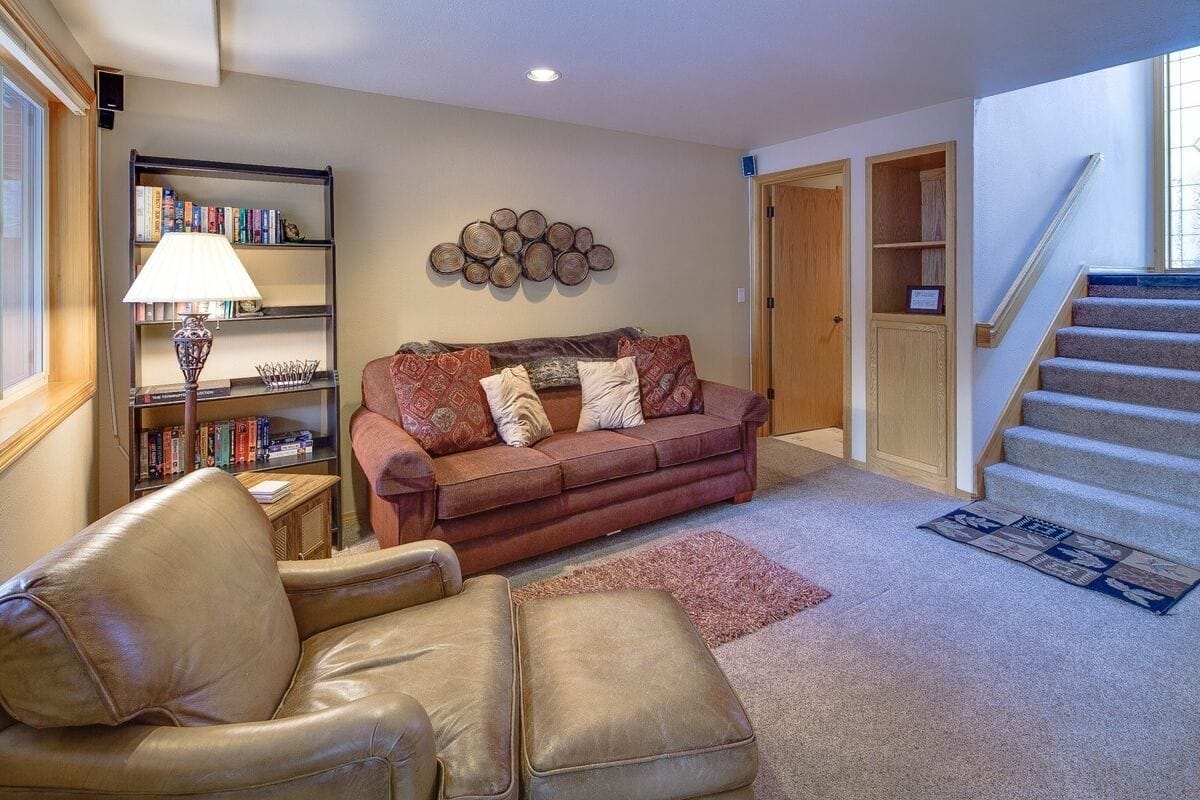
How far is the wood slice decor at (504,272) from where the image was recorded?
3.87 meters

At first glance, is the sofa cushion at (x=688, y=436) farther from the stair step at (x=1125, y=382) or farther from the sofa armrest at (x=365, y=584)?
the stair step at (x=1125, y=382)

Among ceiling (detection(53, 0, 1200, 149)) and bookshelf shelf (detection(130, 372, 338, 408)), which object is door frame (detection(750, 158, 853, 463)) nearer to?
ceiling (detection(53, 0, 1200, 149))

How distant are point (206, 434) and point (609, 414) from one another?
195cm

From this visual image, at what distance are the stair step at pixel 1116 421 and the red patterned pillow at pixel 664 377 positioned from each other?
2.05 metres

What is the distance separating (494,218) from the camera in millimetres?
3832

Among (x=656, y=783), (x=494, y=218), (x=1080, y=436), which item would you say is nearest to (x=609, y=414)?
(x=494, y=218)

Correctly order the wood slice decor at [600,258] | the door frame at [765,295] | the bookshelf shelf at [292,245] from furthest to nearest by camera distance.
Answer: the door frame at [765,295], the wood slice decor at [600,258], the bookshelf shelf at [292,245]

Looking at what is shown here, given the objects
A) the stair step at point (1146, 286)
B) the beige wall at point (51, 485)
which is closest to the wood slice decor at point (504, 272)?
the beige wall at point (51, 485)

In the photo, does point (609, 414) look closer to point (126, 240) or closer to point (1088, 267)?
point (126, 240)

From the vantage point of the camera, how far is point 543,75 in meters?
3.17

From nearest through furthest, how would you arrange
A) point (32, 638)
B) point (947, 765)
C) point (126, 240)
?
Answer: point (32, 638)
point (947, 765)
point (126, 240)

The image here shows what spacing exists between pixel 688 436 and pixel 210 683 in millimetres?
2536

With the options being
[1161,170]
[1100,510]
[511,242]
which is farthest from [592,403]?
[1161,170]

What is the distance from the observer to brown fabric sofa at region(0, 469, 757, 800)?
0.91m
